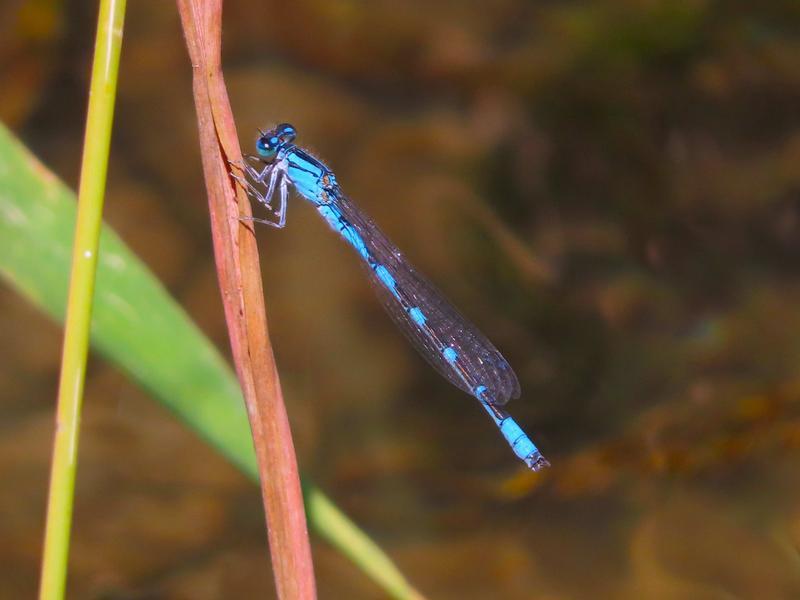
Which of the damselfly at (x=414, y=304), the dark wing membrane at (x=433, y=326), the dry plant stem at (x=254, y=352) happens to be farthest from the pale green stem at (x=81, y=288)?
the dark wing membrane at (x=433, y=326)

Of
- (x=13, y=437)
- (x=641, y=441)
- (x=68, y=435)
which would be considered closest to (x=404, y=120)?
(x=641, y=441)

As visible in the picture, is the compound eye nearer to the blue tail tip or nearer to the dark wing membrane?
the dark wing membrane

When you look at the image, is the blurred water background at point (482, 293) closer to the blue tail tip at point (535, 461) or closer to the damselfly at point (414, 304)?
the damselfly at point (414, 304)

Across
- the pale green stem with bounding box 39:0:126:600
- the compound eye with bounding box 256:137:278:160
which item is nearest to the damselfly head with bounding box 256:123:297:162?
the compound eye with bounding box 256:137:278:160

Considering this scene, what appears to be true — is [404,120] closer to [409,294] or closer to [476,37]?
[476,37]

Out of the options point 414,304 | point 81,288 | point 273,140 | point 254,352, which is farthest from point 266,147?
point 81,288

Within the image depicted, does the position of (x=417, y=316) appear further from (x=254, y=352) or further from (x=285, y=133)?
(x=254, y=352)
